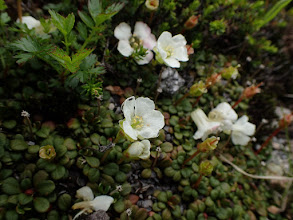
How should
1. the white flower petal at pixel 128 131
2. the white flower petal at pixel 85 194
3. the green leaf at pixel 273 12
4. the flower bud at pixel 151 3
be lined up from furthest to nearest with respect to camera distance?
1. the green leaf at pixel 273 12
2. the flower bud at pixel 151 3
3. the white flower petal at pixel 85 194
4. the white flower petal at pixel 128 131

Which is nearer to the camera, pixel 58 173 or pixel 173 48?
pixel 58 173

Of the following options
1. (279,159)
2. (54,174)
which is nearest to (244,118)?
(279,159)

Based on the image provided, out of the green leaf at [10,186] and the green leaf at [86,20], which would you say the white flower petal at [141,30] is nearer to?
the green leaf at [86,20]

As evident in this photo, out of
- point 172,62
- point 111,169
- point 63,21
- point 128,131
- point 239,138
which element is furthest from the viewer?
point 239,138

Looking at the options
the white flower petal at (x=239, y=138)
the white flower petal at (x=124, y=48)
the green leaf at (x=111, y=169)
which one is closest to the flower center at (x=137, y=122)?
the green leaf at (x=111, y=169)

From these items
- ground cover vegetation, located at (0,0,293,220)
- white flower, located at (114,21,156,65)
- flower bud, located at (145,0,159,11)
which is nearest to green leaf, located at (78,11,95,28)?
Result: ground cover vegetation, located at (0,0,293,220)

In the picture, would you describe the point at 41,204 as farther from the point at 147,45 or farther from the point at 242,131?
the point at 242,131

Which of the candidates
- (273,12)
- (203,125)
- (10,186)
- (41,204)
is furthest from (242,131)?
(10,186)
